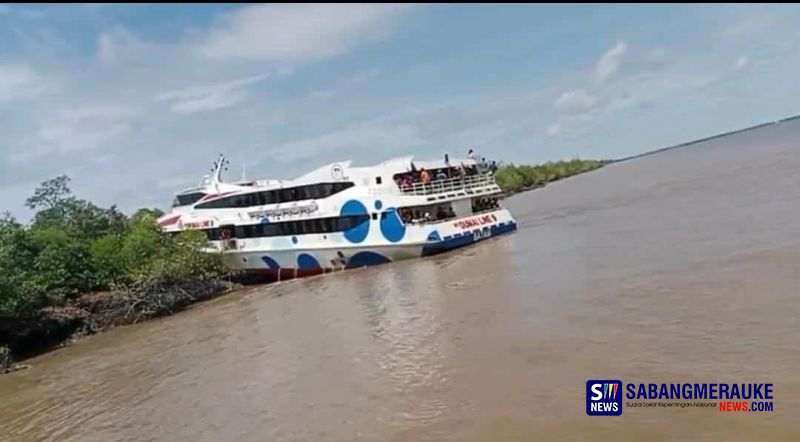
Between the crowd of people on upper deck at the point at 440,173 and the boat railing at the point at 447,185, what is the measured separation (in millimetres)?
73

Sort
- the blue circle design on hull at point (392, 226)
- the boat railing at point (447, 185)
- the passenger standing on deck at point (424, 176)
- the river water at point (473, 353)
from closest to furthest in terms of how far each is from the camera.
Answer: the river water at point (473, 353)
the blue circle design on hull at point (392, 226)
the boat railing at point (447, 185)
the passenger standing on deck at point (424, 176)

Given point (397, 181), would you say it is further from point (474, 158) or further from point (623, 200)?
point (623, 200)

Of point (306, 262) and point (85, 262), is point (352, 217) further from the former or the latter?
point (85, 262)

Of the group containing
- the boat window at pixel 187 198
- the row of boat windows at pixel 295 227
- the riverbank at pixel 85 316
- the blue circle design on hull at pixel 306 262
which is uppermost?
the boat window at pixel 187 198

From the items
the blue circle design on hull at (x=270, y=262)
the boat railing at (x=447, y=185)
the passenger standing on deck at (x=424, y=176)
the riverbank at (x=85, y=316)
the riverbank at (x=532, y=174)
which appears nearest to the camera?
the riverbank at (x=85, y=316)

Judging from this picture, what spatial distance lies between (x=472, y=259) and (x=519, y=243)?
272cm

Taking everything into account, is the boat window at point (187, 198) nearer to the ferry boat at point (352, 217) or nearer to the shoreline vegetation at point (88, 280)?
the ferry boat at point (352, 217)

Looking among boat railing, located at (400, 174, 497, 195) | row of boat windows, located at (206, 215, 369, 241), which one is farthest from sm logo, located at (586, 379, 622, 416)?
boat railing, located at (400, 174, 497, 195)

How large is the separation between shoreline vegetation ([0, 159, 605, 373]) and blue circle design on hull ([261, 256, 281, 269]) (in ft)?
4.95

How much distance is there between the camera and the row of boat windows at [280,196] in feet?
78.8

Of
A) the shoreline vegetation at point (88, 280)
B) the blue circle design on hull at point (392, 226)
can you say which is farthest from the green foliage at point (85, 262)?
the blue circle design on hull at point (392, 226)

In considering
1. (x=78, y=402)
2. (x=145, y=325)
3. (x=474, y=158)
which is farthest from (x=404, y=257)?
(x=78, y=402)

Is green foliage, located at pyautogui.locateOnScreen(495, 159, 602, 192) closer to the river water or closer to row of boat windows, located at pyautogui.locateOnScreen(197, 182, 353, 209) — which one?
row of boat windows, located at pyautogui.locateOnScreen(197, 182, 353, 209)

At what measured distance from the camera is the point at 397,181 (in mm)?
23703
